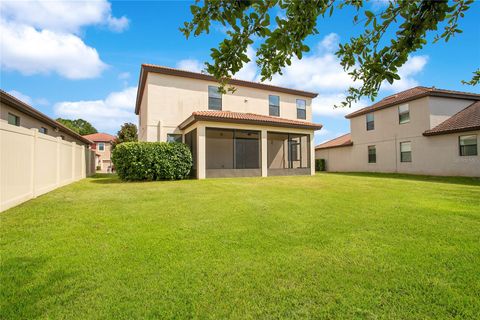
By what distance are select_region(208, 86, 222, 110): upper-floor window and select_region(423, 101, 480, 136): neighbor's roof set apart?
46.6ft

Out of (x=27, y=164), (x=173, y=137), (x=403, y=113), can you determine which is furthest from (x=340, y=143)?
(x=27, y=164)

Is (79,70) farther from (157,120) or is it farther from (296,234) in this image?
(296,234)

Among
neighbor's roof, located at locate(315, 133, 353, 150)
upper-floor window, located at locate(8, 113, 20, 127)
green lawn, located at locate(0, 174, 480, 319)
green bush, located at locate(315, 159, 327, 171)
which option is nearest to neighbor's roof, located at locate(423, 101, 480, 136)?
neighbor's roof, located at locate(315, 133, 353, 150)

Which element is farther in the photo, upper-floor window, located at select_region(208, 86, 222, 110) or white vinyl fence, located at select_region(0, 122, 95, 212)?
upper-floor window, located at select_region(208, 86, 222, 110)

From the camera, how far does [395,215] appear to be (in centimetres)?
495

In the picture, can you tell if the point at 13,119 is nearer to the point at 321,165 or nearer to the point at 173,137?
the point at 173,137

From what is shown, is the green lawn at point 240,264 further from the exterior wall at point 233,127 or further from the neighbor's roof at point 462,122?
the neighbor's roof at point 462,122

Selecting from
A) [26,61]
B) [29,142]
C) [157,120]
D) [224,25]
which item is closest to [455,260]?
[224,25]

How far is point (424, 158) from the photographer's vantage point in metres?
16.2

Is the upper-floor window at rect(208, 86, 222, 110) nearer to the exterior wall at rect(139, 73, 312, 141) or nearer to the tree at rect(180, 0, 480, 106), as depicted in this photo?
the exterior wall at rect(139, 73, 312, 141)

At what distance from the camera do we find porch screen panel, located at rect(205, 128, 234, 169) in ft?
57.9

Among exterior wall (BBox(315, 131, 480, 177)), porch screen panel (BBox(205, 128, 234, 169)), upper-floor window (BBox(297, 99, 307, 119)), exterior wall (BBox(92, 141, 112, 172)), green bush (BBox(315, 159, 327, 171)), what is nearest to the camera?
exterior wall (BBox(315, 131, 480, 177))

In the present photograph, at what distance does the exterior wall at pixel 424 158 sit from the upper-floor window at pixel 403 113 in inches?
59.1

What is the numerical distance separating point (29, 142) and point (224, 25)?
716 centimetres
